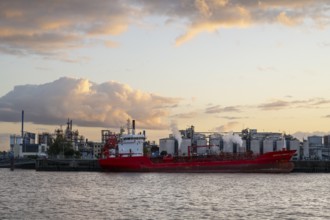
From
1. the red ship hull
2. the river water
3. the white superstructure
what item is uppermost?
the white superstructure

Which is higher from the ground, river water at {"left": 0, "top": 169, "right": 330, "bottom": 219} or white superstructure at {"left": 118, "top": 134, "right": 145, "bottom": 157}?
white superstructure at {"left": 118, "top": 134, "right": 145, "bottom": 157}

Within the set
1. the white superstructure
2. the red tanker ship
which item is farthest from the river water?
the white superstructure

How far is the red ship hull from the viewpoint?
118188 millimetres

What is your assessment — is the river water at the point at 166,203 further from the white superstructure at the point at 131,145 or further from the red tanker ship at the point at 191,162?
the white superstructure at the point at 131,145

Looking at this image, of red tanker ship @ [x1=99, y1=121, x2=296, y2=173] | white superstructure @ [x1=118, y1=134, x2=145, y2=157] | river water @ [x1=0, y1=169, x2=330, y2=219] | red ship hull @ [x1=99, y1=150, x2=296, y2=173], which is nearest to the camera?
river water @ [x1=0, y1=169, x2=330, y2=219]

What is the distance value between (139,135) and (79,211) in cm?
7979

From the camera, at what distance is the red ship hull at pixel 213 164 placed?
388 ft

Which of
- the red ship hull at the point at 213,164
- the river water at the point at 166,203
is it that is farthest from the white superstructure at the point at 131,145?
the river water at the point at 166,203

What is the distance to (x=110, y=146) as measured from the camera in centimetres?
13088

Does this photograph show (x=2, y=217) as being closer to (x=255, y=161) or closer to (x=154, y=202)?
(x=154, y=202)

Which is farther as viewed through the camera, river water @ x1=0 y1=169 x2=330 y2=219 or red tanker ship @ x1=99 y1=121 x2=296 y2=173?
red tanker ship @ x1=99 y1=121 x2=296 y2=173

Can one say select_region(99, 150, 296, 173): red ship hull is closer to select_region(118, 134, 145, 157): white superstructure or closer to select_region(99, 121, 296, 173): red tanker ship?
select_region(99, 121, 296, 173): red tanker ship

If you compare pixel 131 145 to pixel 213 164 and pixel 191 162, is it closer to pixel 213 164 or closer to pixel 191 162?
pixel 191 162

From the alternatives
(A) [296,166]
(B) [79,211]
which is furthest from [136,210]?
(A) [296,166]
